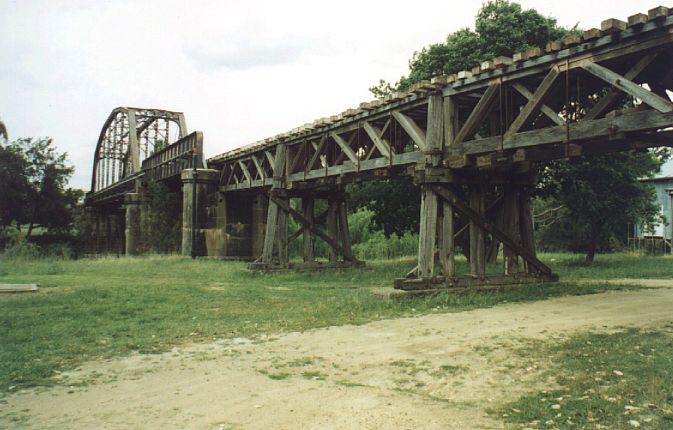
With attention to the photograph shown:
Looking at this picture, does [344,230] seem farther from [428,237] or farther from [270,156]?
[428,237]

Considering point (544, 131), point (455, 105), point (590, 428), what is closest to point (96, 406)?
point (590, 428)

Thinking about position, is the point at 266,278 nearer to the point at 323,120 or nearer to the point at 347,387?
the point at 323,120

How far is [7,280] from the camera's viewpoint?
16.1 metres

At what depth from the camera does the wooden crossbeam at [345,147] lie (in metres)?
16.2

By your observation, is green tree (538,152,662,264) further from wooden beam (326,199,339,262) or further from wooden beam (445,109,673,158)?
wooden beam (445,109,673,158)

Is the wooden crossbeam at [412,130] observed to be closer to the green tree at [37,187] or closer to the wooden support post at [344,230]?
the wooden support post at [344,230]

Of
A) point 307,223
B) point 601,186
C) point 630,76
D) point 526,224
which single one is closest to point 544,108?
point 630,76

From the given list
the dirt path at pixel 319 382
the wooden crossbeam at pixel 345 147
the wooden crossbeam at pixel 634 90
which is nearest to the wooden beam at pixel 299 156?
the wooden crossbeam at pixel 345 147

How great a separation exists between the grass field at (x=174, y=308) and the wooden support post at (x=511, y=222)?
2.32 feet

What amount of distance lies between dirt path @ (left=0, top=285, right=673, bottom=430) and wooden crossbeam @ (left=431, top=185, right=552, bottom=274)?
3.92 metres

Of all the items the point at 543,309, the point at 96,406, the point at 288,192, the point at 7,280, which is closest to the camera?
the point at 96,406

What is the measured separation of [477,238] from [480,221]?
48 centimetres

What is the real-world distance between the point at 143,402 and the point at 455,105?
9343 millimetres

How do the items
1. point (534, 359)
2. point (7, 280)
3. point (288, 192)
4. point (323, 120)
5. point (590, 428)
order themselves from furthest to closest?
point (288, 192)
point (323, 120)
point (7, 280)
point (534, 359)
point (590, 428)
